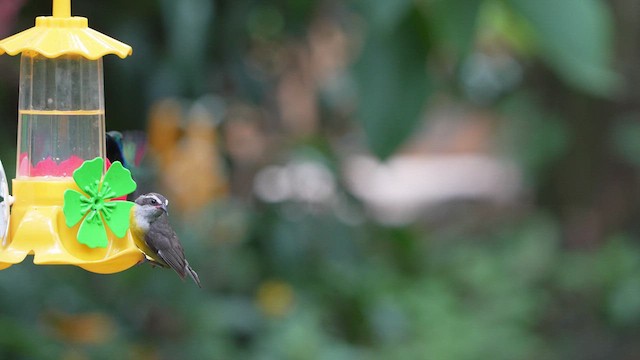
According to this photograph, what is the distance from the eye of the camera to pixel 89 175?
4.71ft

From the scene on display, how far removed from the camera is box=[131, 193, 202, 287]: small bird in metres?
1.39

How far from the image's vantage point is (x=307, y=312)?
12.4 feet

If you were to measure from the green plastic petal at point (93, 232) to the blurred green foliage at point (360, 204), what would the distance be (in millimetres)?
947

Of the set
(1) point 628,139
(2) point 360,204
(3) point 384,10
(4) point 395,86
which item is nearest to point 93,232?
(3) point 384,10

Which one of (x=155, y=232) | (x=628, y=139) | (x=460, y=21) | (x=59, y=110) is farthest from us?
(x=628, y=139)

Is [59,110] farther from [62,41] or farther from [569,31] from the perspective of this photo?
[569,31]

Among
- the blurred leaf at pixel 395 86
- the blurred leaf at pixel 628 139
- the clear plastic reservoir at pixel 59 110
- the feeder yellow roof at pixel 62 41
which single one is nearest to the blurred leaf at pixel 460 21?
the blurred leaf at pixel 395 86

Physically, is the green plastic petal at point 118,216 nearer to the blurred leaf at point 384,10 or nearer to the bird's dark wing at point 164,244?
the bird's dark wing at point 164,244

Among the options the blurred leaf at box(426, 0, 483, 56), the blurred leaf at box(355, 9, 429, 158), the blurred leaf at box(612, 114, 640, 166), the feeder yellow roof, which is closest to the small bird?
the feeder yellow roof

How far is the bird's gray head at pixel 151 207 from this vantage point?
4.55 ft

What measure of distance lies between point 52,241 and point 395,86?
3.65 ft


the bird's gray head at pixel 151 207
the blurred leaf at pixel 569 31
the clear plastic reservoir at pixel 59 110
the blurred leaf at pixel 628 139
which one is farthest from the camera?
the blurred leaf at pixel 628 139

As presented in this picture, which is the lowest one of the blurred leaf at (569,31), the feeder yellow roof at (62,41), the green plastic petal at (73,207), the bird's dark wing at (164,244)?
the bird's dark wing at (164,244)

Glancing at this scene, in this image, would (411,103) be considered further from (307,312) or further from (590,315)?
(590,315)
